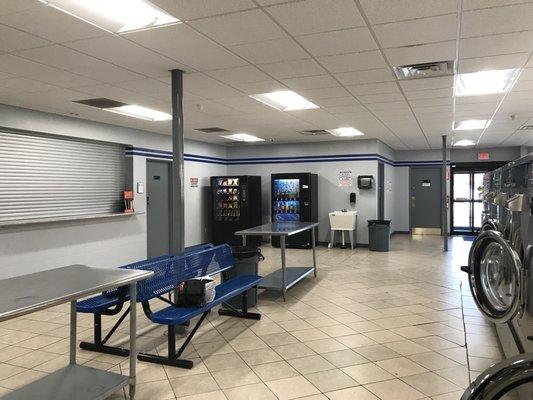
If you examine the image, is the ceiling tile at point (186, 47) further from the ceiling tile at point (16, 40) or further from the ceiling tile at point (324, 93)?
the ceiling tile at point (324, 93)

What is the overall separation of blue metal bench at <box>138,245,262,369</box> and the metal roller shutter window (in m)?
3.08

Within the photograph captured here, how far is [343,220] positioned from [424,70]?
5690 mm

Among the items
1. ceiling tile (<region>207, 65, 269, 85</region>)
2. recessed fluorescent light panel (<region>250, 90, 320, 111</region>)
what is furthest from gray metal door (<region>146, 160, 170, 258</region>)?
ceiling tile (<region>207, 65, 269, 85</region>)

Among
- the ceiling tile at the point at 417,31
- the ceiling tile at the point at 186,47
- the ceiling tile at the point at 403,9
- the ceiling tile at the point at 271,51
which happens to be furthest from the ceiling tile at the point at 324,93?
the ceiling tile at the point at 403,9

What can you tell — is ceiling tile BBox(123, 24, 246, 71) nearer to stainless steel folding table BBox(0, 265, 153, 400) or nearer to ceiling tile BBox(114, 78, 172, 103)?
ceiling tile BBox(114, 78, 172, 103)

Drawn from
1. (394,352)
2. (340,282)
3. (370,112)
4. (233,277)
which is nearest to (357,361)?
(394,352)

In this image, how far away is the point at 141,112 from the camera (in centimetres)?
637

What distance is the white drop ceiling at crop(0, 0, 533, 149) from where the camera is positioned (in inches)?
108

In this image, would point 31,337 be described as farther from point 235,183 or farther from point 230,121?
point 235,183

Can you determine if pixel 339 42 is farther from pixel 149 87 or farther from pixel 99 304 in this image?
pixel 99 304

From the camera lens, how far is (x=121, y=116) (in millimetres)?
6398

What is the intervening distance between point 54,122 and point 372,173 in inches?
261

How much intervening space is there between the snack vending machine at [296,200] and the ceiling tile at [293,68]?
219 inches

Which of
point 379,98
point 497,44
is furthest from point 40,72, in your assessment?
point 497,44
